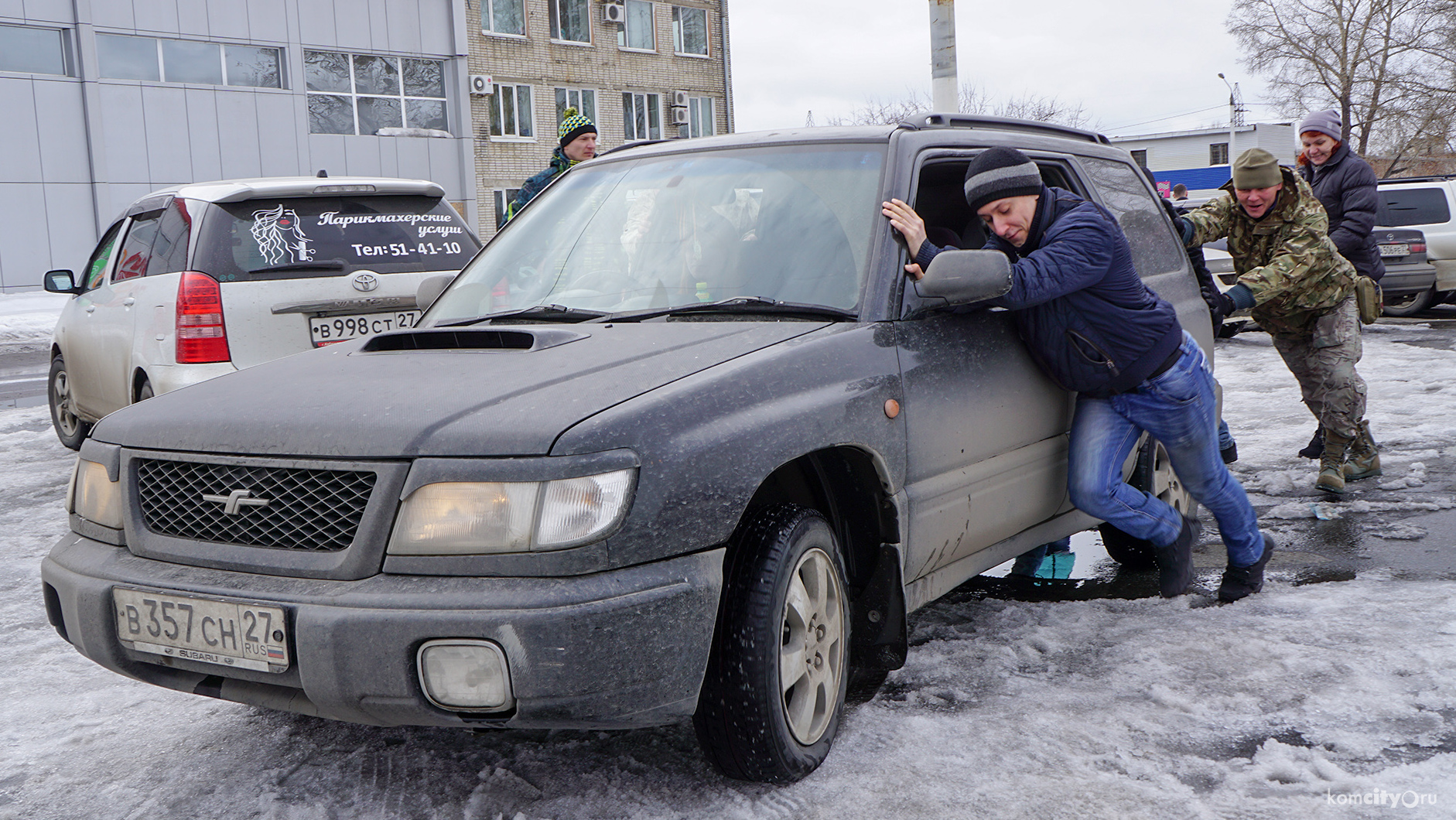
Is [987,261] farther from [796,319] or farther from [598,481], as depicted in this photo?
[598,481]

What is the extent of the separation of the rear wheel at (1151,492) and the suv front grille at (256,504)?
300 centimetres

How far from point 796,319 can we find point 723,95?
34.7m

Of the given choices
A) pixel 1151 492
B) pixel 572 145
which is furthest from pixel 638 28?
pixel 1151 492

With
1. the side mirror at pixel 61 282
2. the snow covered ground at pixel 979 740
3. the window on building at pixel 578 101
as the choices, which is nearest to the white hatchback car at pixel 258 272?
the side mirror at pixel 61 282

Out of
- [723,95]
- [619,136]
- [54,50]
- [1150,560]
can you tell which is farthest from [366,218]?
[723,95]

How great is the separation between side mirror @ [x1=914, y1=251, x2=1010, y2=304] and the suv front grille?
5.02 ft

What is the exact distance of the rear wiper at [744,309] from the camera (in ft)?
10.5

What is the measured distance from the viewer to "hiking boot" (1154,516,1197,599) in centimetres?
424

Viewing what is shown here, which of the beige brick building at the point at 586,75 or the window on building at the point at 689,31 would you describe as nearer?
the beige brick building at the point at 586,75

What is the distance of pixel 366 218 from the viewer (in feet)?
21.0

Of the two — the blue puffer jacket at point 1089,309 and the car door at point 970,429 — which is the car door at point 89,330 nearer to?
the car door at point 970,429

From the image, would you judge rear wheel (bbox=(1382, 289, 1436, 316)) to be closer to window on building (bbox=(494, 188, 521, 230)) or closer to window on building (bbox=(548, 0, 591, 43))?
window on building (bbox=(494, 188, 521, 230))

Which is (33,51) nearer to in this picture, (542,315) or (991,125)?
(542,315)

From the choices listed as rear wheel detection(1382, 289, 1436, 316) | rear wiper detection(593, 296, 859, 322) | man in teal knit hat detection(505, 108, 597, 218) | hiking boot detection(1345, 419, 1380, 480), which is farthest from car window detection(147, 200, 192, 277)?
rear wheel detection(1382, 289, 1436, 316)
